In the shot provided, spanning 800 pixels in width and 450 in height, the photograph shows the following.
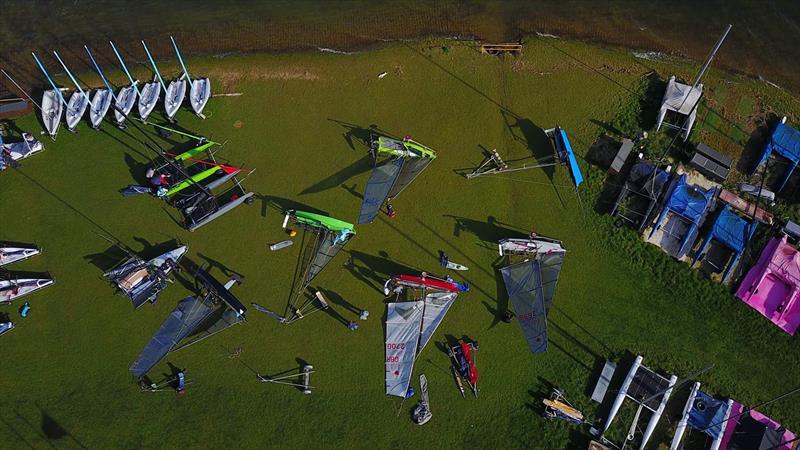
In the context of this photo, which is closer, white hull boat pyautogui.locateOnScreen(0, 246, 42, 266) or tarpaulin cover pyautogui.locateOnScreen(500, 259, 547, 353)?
tarpaulin cover pyautogui.locateOnScreen(500, 259, 547, 353)

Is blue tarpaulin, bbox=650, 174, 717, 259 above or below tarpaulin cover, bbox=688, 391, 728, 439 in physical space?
above

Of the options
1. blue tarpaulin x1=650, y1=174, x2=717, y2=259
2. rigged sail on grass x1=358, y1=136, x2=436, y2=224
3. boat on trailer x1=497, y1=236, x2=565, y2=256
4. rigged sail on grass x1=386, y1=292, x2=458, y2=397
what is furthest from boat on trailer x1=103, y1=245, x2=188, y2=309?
blue tarpaulin x1=650, y1=174, x2=717, y2=259

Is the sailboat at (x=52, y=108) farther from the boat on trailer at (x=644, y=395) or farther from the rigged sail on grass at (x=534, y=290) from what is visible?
the boat on trailer at (x=644, y=395)

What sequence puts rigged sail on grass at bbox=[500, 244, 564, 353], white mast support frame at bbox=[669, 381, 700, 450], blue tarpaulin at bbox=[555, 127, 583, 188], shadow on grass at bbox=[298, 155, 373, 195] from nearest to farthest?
white mast support frame at bbox=[669, 381, 700, 450], rigged sail on grass at bbox=[500, 244, 564, 353], blue tarpaulin at bbox=[555, 127, 583, 188], shadow on grass at bbox=[298, 155, 373, 195]

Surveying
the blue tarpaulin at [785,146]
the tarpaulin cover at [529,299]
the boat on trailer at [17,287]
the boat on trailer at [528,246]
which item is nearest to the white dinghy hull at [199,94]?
the boat on trailer at [17,287]

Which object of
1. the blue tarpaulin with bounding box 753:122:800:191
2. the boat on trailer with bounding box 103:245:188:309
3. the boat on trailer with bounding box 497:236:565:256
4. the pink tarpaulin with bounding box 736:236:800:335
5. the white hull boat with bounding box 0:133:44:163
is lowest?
the boat on trailer with bounding box 103:245:188:309

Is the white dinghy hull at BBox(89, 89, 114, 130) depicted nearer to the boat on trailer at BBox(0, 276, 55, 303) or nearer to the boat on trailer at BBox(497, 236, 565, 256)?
the boat on trailer at BBox(0, 276, 55, 303)

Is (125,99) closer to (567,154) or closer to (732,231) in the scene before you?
(567,154)

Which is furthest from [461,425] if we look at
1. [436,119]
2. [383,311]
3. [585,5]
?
[585,5]
